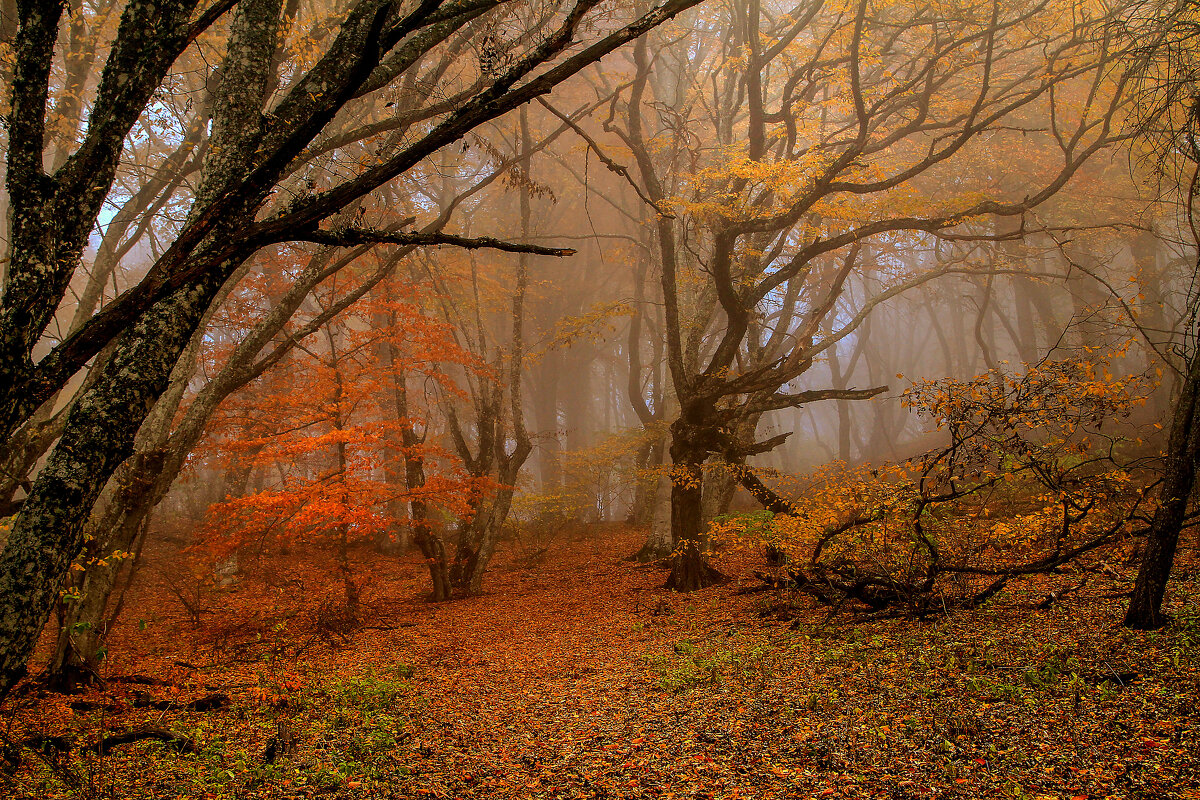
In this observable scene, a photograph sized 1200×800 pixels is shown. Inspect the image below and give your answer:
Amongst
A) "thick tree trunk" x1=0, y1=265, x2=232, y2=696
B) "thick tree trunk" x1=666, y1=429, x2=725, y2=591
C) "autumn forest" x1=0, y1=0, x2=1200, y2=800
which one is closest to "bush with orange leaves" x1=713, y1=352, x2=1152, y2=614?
"autumn forest" x1=0, y1=0, x2=1200, y2=800

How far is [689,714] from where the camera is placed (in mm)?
4328

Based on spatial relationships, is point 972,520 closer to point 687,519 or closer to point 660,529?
point 687,519

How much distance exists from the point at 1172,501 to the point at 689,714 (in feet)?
11.3

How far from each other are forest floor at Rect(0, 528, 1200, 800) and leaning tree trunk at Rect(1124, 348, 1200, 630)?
215mm

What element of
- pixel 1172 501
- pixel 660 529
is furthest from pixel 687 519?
pixel 1172 501

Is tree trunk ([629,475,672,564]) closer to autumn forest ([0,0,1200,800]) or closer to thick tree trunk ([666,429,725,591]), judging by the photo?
autumn forest ([0,0,1200,800])

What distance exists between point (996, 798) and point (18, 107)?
527 cm

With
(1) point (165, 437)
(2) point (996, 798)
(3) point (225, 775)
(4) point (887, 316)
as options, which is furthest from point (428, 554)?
(4) point (887, 316)

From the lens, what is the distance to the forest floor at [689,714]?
3211 mm

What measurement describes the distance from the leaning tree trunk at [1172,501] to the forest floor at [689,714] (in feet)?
0.71

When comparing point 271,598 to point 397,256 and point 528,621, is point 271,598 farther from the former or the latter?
point 397,256

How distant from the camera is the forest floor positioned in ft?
10.5

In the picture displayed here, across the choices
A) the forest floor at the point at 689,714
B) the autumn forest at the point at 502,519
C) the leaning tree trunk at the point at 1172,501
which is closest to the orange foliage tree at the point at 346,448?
the autumn forest at the point at 502,519

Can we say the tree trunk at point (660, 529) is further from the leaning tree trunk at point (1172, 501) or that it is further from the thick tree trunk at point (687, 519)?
the leaning tree trunk at point (1172, 501)
